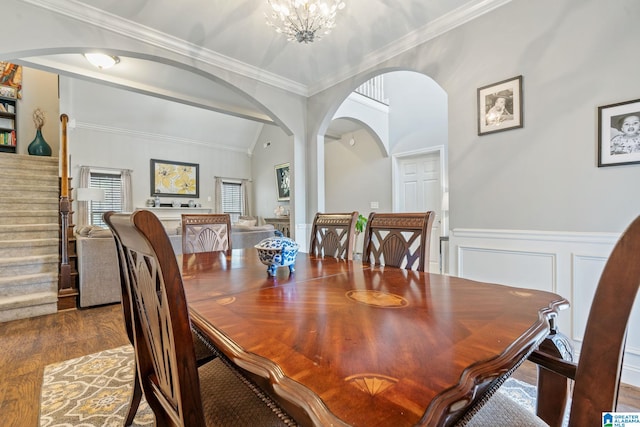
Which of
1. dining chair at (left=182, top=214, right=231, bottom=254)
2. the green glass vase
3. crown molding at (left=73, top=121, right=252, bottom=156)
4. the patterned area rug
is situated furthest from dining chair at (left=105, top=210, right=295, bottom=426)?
crown molding at (left=73, top=121, right=252, bottom=156)

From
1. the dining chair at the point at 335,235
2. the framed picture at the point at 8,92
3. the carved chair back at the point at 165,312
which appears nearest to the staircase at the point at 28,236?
the framed picture at the point at 8,92

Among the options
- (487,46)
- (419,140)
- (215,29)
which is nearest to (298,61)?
(215,29)

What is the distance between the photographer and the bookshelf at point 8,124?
527 cm

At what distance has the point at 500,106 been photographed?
7.29 feet

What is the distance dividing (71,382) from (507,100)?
3.55m

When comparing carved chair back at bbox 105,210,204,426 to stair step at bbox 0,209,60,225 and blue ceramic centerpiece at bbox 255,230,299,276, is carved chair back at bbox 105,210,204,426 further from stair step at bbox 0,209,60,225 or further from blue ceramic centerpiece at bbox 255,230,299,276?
stair step at bbox 0,209,60,225

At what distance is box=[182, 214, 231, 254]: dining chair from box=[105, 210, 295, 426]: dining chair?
139 cm

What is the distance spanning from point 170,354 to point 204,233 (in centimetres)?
194

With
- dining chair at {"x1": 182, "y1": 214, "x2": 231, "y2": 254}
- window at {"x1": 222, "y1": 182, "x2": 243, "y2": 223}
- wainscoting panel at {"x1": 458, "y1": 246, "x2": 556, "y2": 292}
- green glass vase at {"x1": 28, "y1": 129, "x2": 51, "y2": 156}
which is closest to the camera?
wainscoting panel at {"x1": 458, "y1": 246, "x2": 556, "y2": 292}

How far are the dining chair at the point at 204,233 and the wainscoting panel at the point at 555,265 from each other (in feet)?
6.80

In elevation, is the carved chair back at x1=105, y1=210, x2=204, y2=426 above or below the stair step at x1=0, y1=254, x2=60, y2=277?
above

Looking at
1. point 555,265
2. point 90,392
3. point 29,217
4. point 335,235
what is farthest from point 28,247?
point 555,265

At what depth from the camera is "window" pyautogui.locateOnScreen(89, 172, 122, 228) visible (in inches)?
243

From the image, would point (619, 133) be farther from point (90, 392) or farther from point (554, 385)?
point (90, 392)
